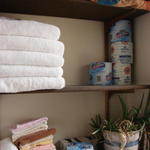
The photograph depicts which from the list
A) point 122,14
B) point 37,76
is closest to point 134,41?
point 122,14

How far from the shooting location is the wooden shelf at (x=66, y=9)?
1036 mm

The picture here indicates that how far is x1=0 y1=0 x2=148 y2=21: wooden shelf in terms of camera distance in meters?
1.04

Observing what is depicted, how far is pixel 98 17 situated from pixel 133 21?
0.22 m

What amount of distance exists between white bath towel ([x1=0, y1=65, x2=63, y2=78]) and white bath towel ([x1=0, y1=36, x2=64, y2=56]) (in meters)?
0.07

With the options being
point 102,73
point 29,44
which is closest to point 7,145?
point 29,44

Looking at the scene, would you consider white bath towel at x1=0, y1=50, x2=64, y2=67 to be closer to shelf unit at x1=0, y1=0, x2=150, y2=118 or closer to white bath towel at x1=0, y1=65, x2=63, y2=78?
white bath towel at x1=0, y1=65, x2=63, y2=78

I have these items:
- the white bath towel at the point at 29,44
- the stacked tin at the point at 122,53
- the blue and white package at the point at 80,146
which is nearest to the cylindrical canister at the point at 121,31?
the stacked tin at the point at 122,53

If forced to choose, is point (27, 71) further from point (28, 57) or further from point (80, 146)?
point (80, 146)

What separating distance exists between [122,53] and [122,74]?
117 millimetres

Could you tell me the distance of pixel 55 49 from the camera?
36.8 inches

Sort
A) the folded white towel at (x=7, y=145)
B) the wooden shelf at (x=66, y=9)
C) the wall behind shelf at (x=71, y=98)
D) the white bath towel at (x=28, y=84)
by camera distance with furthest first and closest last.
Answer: the wall behind shelf at (x=71, y=98) → the wooden shelf at (x=66, y=9) → the folded white towel at (x=7, y=145) → the white bath towel at (x=28, y=84)

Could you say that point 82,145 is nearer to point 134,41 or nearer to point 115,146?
point 115,146

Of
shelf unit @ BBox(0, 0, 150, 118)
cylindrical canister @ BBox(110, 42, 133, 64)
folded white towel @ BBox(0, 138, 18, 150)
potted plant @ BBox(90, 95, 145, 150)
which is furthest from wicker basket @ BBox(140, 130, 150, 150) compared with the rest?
folded white towel @ BBox(0, 138, 18, 150)

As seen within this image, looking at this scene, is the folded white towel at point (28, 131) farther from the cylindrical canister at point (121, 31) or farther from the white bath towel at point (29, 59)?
the cylindrical canister at point (121, 31)
